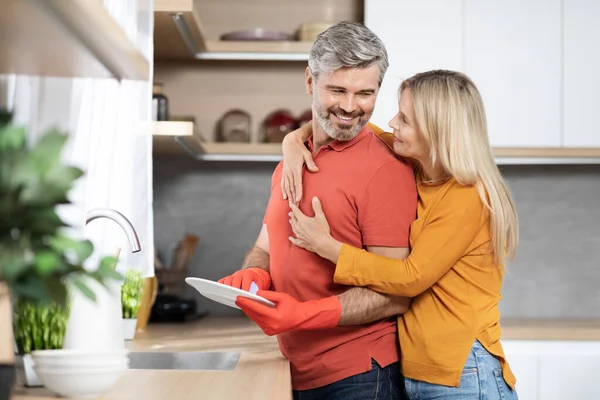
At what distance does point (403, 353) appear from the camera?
69.1 inches

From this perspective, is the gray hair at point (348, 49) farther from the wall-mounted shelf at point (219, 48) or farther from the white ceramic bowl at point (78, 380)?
the wall-mounted shelf at point (219, 48)

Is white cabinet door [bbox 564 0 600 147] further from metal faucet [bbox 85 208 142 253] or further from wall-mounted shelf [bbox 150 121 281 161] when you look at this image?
metal faucet [bbox 85 208 142 253]

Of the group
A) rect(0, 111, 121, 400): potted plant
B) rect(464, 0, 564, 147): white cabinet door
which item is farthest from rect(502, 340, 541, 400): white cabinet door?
rect(0, 111, 121, 400): potted plant

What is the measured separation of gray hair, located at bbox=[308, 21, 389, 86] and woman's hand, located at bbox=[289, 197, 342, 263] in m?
0.30

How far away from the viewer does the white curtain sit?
5.56 ft

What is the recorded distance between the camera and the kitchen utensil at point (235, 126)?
3150 millimetres

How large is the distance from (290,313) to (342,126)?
1.48ft

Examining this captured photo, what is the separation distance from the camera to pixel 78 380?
1175 mm

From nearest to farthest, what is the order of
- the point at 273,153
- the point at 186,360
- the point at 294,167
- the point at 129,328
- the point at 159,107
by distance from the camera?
1. the point at 294,167
2. the point at 186,360
3. the point at 129,328
4. the point at 159,107
5. the point at 273,153

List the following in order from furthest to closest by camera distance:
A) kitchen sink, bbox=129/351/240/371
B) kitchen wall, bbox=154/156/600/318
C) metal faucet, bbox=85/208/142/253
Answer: kitchen wall, bbox=154/156/600/318 < kitchen sink, bbox=129/351/240/371 < metal faucet, bbox=85/208/142/253

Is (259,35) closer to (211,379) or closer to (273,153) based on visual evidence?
(273,153)

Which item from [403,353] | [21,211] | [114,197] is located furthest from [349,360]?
[21,211]

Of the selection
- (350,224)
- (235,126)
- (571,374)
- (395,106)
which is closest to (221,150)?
(235,126)

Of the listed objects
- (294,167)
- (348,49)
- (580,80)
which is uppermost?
(580,80)
